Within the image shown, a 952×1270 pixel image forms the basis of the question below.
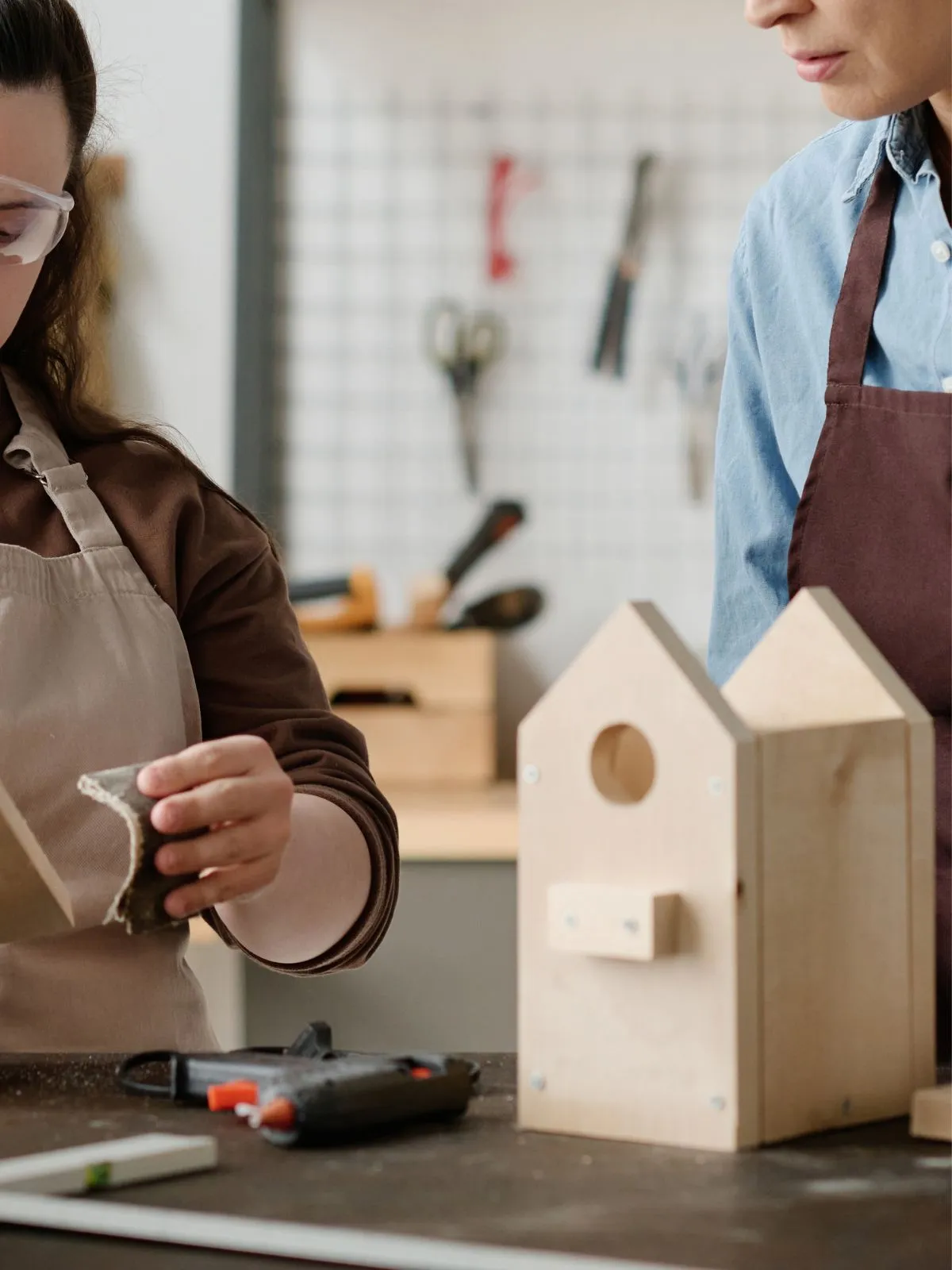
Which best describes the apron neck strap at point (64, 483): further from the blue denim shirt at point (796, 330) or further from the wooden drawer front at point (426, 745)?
the wooden drawer front at point (426, 745)

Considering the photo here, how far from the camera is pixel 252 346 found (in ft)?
9.07

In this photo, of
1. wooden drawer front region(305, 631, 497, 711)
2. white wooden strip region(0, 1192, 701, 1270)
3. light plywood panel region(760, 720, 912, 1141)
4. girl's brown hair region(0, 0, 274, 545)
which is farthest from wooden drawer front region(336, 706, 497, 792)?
white wooden strip region(0, 1192, 701, 1270)


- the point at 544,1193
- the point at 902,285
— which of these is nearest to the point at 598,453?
the point at 902,285

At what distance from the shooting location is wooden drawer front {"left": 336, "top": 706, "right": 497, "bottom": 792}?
8.57 ft

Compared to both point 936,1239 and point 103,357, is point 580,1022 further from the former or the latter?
point 103,357

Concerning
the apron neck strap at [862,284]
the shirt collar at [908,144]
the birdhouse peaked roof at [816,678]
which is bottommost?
the birdhouse peaked roof at [816,678]

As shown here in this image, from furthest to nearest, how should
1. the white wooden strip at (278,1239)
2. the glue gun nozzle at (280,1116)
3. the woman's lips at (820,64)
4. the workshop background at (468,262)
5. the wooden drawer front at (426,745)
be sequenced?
the workshop background at (468,262), the wooden drawer front at (426,745), the woman's lips at (820,64), the glue gun nozzle at (280,1116), the white wooden strip at (278,1239)

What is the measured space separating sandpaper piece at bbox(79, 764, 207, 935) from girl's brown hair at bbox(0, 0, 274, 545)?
1.57ft

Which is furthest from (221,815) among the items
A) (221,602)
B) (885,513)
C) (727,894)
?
(885,513)

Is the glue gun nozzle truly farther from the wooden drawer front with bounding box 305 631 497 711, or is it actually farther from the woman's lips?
the wooden drawer front with bounding box 305 631 497 711

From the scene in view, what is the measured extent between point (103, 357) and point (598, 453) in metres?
0.78

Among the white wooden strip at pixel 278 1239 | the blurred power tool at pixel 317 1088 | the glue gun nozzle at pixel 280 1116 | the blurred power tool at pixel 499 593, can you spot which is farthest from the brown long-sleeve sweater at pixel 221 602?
the blurred power tool at pixel 499 593

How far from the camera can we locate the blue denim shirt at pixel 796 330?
1.25 meters

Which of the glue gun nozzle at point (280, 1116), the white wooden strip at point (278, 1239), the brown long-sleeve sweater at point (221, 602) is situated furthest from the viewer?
the brown long-sleeve sweater at point (221, 602)
